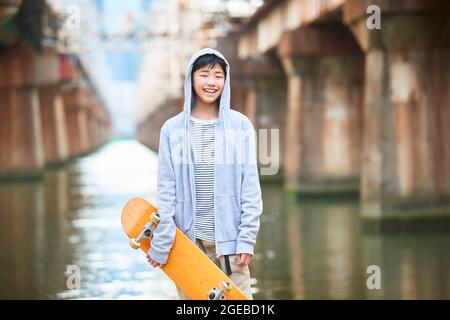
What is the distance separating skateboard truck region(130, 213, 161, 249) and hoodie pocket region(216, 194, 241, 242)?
31cm

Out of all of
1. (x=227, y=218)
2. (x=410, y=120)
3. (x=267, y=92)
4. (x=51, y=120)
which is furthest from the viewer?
(x=51, y=120)

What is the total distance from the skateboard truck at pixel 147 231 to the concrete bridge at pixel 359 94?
1811 cm

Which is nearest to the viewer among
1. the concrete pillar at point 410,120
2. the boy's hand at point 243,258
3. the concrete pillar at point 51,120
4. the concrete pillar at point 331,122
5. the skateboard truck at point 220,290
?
the skateboard truck at point 220,290

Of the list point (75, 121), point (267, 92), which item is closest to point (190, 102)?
point (267, 92)

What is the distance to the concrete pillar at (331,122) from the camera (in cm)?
3545

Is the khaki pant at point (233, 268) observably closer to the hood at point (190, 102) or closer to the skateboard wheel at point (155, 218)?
the skateboard wheel at point (155, 218)

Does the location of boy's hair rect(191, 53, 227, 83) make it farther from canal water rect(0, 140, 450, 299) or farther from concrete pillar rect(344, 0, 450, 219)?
concrete pillar rect(344, 0, 450, 219)

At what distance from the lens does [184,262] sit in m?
5.10

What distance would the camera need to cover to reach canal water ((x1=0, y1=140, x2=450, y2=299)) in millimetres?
13992

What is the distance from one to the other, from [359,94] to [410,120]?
12.1m

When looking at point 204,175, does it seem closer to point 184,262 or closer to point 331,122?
point 184,262

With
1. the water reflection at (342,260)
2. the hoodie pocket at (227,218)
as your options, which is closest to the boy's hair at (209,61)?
the hoodie pocket at (227,218)

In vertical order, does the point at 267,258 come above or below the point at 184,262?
below

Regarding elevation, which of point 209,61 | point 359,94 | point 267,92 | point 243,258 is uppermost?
point 267,92
